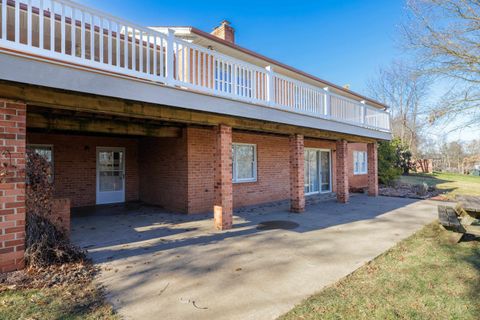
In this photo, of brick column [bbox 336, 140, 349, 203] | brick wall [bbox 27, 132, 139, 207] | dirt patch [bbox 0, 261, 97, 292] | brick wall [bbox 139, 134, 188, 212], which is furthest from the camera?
brick column [bbox 336, 140, 349, 203]

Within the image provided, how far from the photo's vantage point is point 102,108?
4.80 meters

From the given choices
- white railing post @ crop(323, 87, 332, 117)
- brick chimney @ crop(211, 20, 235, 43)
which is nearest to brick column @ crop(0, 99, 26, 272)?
white railing post @ crop(323, 87, 332, 117)

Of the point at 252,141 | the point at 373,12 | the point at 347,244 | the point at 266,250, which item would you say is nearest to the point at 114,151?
the point at 252,141

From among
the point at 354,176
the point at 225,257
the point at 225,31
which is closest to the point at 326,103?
the point at 225,31

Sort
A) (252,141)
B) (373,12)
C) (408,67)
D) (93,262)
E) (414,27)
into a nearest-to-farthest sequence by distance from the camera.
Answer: (93,262) < (414,27) < (408,67) < (252,141) < (373,12)

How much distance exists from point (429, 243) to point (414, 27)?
23.4ft

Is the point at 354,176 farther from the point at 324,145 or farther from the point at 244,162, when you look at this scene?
the point at 244,162

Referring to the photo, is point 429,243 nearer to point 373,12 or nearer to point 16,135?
point 16,135

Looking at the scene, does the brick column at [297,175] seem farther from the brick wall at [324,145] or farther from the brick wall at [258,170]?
the brick wall at [324,145]

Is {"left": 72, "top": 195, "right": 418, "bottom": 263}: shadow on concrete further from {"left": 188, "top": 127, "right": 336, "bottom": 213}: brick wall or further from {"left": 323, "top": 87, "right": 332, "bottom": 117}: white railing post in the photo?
{"left": 323, "top": 87, "right": 332, "bottom": 117}: white railing post

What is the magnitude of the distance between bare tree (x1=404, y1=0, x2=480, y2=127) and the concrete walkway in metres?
3.79

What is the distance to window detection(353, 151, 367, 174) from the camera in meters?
16.7

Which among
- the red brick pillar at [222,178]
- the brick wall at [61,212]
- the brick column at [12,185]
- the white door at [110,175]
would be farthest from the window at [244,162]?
the brick column at [12,185]

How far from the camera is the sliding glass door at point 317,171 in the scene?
13273mm
